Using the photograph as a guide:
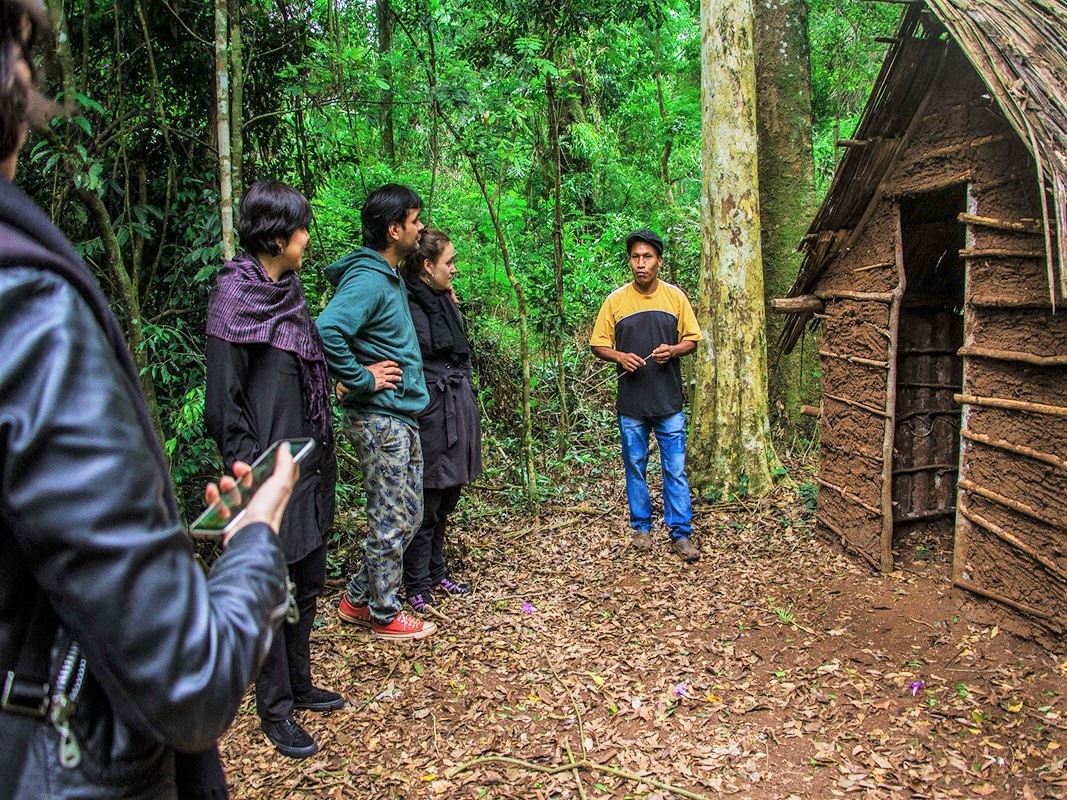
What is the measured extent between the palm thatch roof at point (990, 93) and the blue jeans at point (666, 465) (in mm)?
1623

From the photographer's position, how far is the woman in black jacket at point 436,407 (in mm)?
4723

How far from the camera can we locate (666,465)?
218 inches

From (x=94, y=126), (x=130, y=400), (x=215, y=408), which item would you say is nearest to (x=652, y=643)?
(x=215, y=408)

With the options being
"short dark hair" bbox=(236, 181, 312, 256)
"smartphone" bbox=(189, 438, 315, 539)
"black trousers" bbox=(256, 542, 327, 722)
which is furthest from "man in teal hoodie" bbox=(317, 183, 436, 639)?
"smartphone" bbox=(189, 438, 315, 539)

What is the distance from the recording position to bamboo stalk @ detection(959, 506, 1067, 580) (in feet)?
12.5

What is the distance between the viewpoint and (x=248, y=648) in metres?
1.01

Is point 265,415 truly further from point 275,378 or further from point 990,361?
point 990,361

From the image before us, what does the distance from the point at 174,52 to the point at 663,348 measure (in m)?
3.85

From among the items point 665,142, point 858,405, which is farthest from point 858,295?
point 665,142

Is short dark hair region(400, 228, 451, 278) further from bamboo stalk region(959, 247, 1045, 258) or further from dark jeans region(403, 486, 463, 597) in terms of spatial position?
bamboo stalk region(959, 247, 1045, 258)

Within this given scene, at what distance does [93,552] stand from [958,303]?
6101 millimetres

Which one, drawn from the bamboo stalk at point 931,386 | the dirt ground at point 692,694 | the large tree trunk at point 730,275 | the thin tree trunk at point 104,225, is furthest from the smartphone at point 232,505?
the large tree trunk at point 730,275

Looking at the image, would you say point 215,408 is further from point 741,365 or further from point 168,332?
point 741,365

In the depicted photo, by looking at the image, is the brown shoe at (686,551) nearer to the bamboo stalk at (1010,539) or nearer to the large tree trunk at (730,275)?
the large tree trunk at (730,275)
